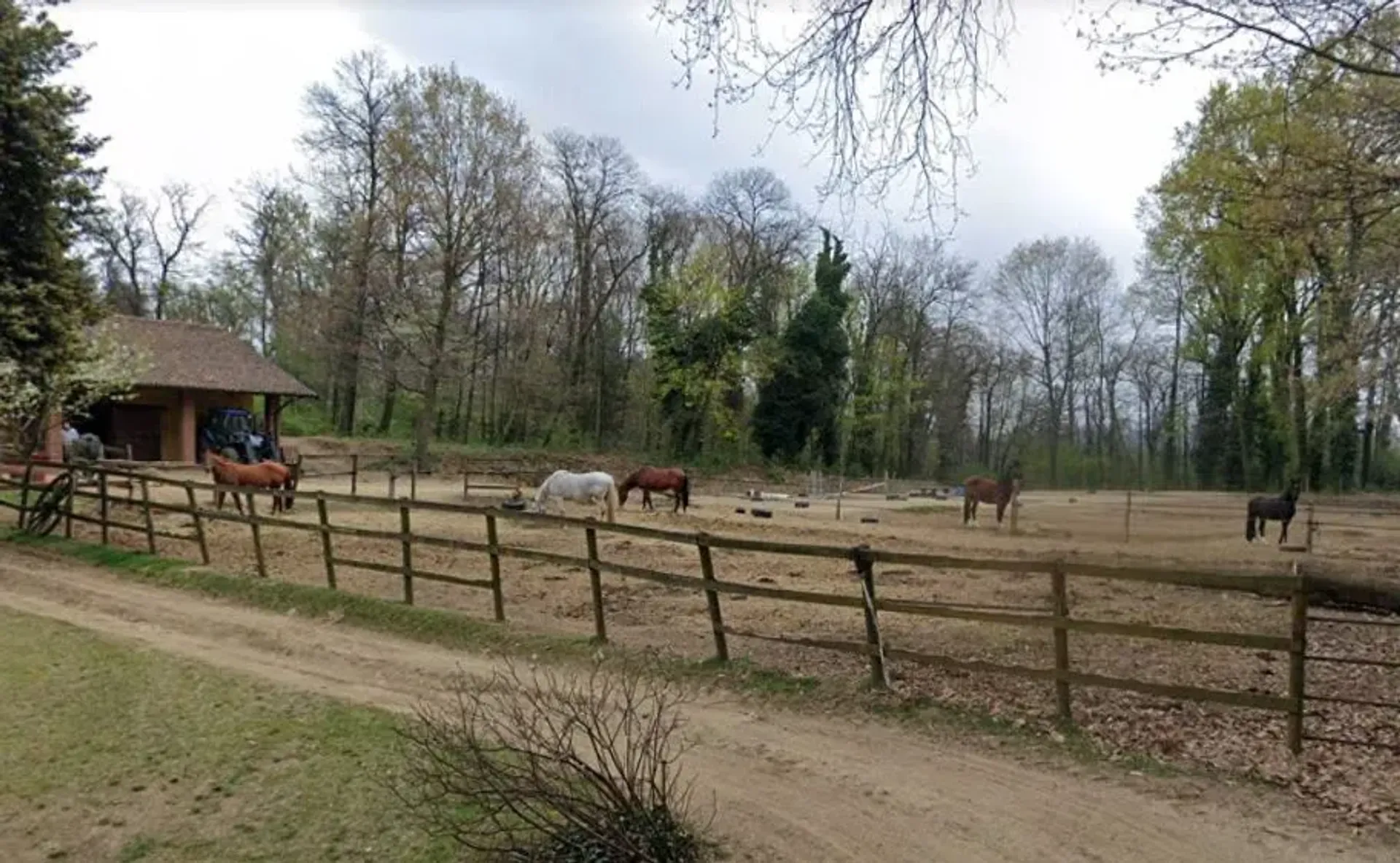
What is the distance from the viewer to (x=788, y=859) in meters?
4.03

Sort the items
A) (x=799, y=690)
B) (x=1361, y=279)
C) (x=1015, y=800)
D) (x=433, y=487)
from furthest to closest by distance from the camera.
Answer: (x=433, y=487)
(x=1361, y=279)
(x=799, y=690)
(x=1015, y=800)

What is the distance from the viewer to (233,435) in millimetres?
28469

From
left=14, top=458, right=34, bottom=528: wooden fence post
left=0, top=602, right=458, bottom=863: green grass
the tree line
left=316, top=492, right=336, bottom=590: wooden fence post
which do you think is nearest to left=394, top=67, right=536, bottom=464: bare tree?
the tree line

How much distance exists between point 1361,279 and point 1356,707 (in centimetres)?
638

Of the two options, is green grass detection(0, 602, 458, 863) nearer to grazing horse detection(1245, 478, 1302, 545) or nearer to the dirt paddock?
the dirt paddock

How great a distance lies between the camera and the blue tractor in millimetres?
A: 26359

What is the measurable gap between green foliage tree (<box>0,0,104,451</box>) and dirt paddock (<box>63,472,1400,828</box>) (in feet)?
Answer: 10.7

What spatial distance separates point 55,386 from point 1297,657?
63.5 ft

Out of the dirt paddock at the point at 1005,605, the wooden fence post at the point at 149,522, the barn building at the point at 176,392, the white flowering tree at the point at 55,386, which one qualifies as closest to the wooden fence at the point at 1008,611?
the dirt paddock at the point at 1005,605

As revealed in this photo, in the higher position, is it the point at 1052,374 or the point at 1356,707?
the point at 1052,374

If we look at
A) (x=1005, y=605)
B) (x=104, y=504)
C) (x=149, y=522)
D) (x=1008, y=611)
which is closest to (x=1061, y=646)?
(x=1008, y=611)

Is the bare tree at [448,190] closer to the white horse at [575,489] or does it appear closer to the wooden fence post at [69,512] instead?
the white horse at [575,489]

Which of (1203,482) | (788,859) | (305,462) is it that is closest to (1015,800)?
(788,859)

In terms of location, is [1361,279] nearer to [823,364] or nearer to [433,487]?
[433,487]
